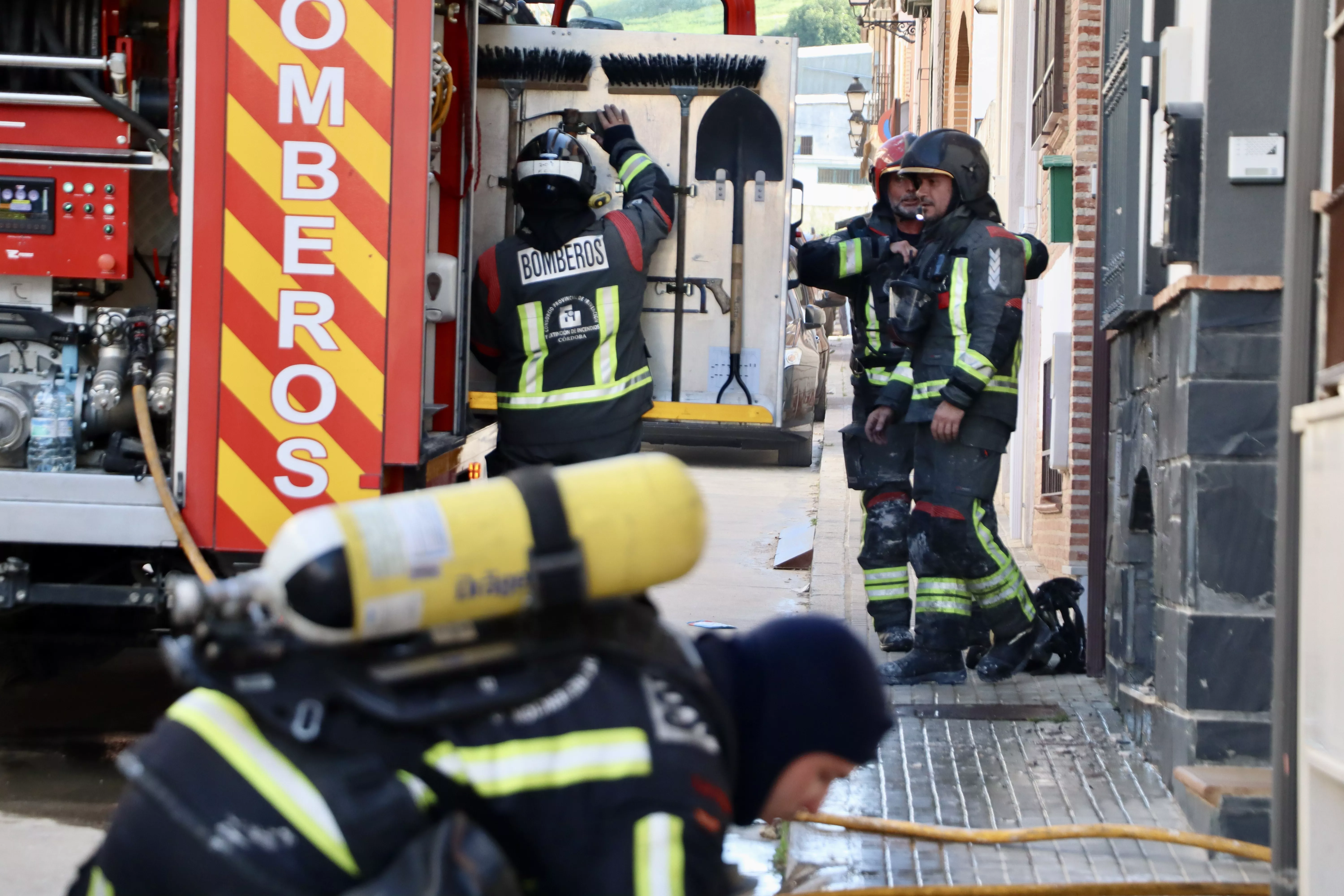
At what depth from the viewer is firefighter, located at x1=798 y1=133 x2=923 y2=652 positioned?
6.04 metres

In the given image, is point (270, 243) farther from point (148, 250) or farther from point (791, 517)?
point (791, 517)

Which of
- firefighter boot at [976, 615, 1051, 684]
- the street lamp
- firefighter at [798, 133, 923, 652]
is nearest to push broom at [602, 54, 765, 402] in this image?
firefighter at [798, 133, 923, 652]

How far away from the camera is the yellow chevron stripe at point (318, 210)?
4160mm

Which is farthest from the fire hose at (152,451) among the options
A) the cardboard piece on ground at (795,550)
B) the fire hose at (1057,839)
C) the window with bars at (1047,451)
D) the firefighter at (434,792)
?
the window with bars at (1047,451)

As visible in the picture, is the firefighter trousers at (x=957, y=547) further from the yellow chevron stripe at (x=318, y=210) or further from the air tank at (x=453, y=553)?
the air tank at (x=453, y=553)

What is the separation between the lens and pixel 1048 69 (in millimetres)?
9523

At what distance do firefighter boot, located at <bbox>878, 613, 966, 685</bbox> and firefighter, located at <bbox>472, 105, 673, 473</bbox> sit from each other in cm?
136

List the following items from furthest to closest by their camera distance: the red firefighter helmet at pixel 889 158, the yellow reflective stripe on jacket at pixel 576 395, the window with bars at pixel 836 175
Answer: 1. the window with bars at pixel 836 175
2. the red firefighter helmet at pixel 889 158
3. the yellow reflective stripe on jacket at pixel 576 395

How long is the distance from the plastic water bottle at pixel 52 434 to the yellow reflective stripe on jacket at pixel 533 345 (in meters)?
1.63

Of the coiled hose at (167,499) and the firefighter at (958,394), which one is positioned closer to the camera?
the coiled hose at (167,499)

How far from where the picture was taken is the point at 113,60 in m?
4.54

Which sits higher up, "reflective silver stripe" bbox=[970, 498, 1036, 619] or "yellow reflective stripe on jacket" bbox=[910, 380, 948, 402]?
"yellow reflective stripe on jacket" bbox=[910, 380, 948, 402]

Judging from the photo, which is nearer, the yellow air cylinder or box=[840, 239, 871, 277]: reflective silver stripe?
the yellow air cylinder

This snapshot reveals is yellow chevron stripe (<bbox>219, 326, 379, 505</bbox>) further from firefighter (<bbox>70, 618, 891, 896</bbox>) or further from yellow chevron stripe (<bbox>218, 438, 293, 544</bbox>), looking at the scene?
firefighter (<bbox>70, 618, 891, 896</bbox>)
